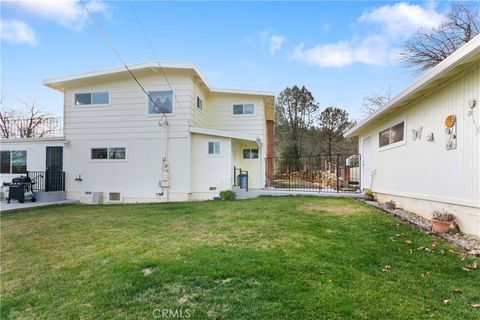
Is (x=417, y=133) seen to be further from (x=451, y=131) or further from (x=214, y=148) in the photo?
(x=214, y=148)

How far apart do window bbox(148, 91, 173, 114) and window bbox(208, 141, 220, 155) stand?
6.88 ft

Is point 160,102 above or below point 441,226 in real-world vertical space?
above

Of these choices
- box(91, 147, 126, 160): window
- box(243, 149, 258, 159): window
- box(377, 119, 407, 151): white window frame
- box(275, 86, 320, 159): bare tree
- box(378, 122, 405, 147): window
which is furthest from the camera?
box(275, 86, 320, 159): bare tree

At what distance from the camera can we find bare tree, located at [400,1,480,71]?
15102mm

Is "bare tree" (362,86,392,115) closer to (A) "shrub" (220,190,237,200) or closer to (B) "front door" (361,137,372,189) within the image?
(B) "front door" (361,137,372,189)

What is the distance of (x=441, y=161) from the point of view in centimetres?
584

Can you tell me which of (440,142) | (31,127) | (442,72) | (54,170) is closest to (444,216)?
(440,142)

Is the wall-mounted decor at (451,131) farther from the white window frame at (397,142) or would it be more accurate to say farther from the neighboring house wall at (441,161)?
the white window frame at (397,142)

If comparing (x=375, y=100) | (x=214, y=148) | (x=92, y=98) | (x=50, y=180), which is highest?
(x=375, y=100)

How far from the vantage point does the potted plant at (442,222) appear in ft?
17.0

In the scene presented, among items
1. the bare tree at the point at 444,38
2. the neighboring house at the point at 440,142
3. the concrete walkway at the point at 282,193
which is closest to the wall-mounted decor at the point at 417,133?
the neighboring house at the point at 440,142

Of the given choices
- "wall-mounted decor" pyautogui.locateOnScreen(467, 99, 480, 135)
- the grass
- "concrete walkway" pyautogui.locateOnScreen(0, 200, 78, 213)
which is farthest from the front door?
"concrete walkway" pyautogui.locateOnScreen(0, 200, 78, 213)

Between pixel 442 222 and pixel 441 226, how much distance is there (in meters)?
0.07

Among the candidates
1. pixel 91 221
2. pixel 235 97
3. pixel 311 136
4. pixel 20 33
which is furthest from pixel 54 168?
pixel 311 136
